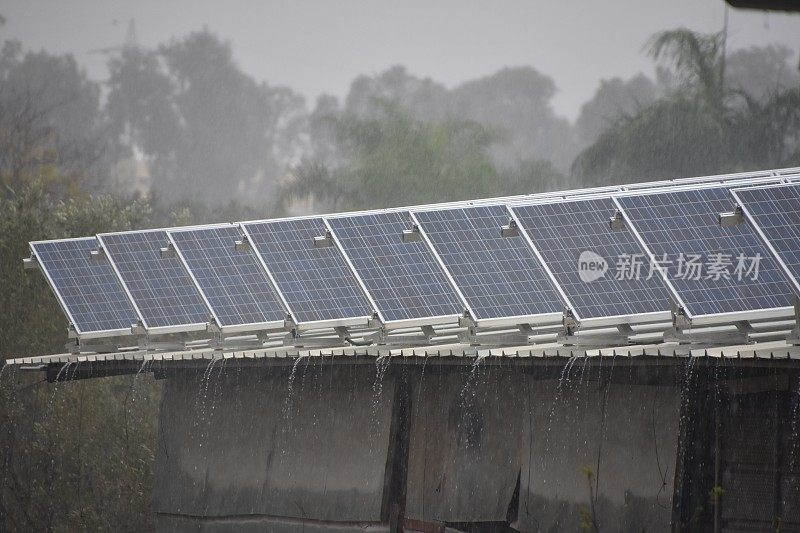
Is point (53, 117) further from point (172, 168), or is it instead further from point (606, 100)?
point (606, 100)

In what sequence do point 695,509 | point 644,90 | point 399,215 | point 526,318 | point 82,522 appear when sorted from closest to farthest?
point 695,509, point 526,318, point 399,215, point 82,522, point 644,90

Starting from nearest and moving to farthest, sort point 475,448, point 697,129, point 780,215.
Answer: point 780,215
point 475,448
point 697,129

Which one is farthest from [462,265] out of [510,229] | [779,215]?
[779,215]

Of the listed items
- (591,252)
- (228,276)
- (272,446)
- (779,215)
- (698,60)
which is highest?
(698,60)

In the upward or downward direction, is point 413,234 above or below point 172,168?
below

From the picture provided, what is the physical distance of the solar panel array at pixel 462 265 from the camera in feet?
40.2

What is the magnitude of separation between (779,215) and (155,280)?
27.1 ft

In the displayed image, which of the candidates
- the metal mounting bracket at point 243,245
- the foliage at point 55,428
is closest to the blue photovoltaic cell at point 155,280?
the metal mounting bracket at point 243,245

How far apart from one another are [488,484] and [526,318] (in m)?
1.88

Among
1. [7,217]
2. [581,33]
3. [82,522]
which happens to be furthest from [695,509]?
[581,33]

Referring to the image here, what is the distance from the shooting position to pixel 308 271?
15547mm

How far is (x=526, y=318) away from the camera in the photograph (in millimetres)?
13469

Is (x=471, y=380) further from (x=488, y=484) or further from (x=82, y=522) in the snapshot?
(x=82, y=522)

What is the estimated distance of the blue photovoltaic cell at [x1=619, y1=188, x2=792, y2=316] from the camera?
38.9 feet
